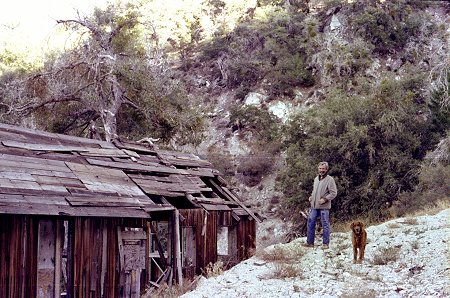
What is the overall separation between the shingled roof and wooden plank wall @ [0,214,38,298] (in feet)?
1.93

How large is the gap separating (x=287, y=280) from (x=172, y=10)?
42.1 meters

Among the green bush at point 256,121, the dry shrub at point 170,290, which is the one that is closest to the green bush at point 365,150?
the green bush at point 256,121

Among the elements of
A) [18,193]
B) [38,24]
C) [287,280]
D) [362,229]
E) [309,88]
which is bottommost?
[287,280]

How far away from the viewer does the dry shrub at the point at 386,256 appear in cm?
1278

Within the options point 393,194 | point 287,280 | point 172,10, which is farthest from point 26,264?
point 172,10

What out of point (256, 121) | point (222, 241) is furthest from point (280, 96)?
point (222, 241)

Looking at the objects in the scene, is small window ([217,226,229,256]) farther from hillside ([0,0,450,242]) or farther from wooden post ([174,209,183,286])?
wooden post ([174,209,183,286])

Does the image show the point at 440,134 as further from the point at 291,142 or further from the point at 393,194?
the point at 291,142

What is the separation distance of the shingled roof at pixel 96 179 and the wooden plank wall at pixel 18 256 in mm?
587

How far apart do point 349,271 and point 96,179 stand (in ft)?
20.0

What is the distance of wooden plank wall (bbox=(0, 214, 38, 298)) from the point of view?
10.7 meters

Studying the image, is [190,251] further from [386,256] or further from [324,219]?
[386,256]

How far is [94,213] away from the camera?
11.8 metres

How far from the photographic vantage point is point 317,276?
12023mm
